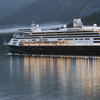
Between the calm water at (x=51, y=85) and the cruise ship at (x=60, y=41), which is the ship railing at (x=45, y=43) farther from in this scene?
the calm water at (x=51, y=85)

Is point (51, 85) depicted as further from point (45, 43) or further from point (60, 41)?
point (45, 43)

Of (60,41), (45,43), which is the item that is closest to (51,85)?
(60,41)

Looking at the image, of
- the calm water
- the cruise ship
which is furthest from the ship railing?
the calm water

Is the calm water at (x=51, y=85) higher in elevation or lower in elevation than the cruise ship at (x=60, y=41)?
lower

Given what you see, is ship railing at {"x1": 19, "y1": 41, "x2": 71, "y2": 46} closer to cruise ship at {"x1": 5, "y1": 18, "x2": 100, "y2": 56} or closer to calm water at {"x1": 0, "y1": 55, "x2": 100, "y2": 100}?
cruise ship at {"x1": 5, "y1": 18, "x2": 100, "y2": 56}

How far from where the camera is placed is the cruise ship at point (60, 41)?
313ft

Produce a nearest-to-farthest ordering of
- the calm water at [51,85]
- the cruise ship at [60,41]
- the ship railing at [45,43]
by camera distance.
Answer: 1. the calm water at [51,85]
2. the cruise ship at [60,41]
3. the ship railing at [45,43]

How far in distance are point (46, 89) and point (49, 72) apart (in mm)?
15939

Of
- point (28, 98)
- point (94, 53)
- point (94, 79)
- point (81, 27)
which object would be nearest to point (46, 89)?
point (28, 98)

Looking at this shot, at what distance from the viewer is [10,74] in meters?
55.6

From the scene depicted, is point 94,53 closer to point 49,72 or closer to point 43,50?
point 43,50

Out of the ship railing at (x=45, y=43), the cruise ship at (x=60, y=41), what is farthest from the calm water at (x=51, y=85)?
the ship railing at (x=45, y=43)

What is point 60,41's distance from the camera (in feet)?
330

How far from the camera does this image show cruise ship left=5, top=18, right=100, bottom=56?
313 feet
